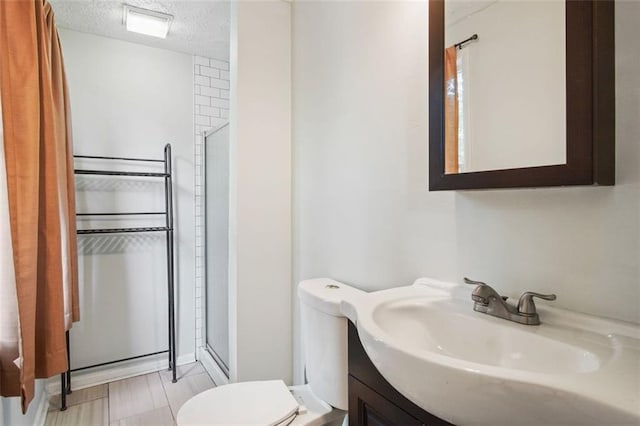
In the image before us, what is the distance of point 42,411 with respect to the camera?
1923mm

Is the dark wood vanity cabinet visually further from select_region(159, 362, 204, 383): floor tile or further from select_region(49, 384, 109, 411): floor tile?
select_region(49, 384, 109, 411): floor tile

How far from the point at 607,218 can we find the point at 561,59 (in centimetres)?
38

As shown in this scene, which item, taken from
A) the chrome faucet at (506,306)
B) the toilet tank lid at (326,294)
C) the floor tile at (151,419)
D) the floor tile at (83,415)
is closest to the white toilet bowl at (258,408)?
the toilet tank lid at (326,294)

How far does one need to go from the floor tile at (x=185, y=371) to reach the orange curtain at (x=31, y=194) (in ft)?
4.09

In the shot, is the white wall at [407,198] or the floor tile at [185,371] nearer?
the white wall at [407,198]

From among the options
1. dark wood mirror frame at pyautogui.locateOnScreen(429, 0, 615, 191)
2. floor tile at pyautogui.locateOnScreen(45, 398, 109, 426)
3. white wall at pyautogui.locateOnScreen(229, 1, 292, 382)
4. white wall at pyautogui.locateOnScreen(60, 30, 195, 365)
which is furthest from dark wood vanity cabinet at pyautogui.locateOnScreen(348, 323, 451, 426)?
white wall at pyautogui.locateOnScreen(60, 30, 195, 365)

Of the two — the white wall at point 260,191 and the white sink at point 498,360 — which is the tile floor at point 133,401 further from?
the white sink at point 498,360

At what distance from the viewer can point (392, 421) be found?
86cm

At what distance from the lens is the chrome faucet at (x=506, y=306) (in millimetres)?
810

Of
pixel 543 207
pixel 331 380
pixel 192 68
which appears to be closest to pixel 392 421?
pixel 331 380

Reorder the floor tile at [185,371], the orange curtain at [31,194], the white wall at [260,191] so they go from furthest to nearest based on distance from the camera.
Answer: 1. the floor tile at [185,371]
2. the white wall at [260,191]
3. the orange curtain at [31,194]

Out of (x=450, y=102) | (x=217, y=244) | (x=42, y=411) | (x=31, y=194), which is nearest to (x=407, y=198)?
(x=450, y=102)

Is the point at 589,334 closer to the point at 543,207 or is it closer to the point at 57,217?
the point at 543,207

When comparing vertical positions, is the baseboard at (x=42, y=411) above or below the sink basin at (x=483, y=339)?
below
